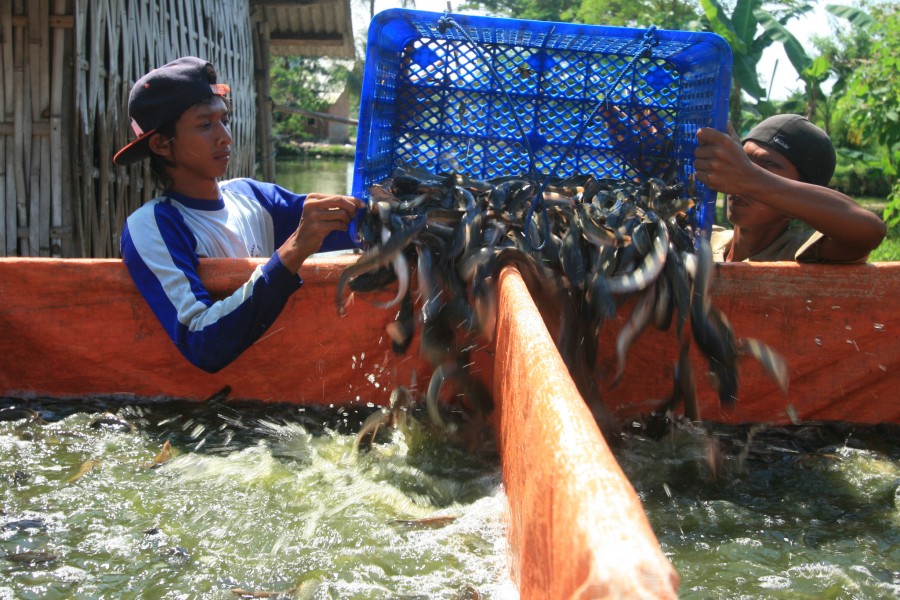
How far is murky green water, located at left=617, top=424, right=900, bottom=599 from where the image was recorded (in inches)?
92.7

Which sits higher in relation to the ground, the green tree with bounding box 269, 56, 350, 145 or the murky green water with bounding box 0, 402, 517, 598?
the green tree with bounding box 269, 56, 350, 145

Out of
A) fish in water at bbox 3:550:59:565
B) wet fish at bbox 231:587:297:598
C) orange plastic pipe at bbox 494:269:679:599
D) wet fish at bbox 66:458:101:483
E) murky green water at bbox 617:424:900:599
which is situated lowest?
fish in water at bbox 3:550:59:565

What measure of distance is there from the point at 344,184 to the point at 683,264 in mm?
22763

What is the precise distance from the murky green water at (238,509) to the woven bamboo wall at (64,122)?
3.23 metres

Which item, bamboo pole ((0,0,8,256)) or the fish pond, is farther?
bamboo pole ((0,0,8,256))

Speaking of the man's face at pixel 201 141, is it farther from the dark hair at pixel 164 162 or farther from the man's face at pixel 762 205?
the man's face at pixel 762 205

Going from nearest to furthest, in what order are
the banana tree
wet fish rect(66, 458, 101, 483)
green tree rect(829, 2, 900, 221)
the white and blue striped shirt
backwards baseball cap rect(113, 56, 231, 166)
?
wet fish rect(66, 458, 101, 483) → the white and blue striped shirt → backwards baseball cap rect(113, 56, 231, 166) → green tree rect(829, 2, 900, 221) → the banana tree

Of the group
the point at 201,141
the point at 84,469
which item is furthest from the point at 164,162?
the point at 84,469

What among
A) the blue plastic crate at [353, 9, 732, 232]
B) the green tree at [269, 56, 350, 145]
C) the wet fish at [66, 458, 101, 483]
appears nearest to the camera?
the wet fish at [66, 458, 101, 483]

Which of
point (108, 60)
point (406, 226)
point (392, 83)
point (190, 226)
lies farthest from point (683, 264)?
point (108, 60)

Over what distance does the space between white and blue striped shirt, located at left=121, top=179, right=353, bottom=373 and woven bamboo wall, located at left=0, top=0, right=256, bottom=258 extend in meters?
3.16

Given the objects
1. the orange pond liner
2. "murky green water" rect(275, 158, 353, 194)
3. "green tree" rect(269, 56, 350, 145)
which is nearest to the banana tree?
"murky green water" rect(275, 158, 353, 194)

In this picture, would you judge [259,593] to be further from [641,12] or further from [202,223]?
[641,12]

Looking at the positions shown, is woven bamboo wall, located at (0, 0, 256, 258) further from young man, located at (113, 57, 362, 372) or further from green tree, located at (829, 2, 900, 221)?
green tree, located at (829, 2, 900, 221)
